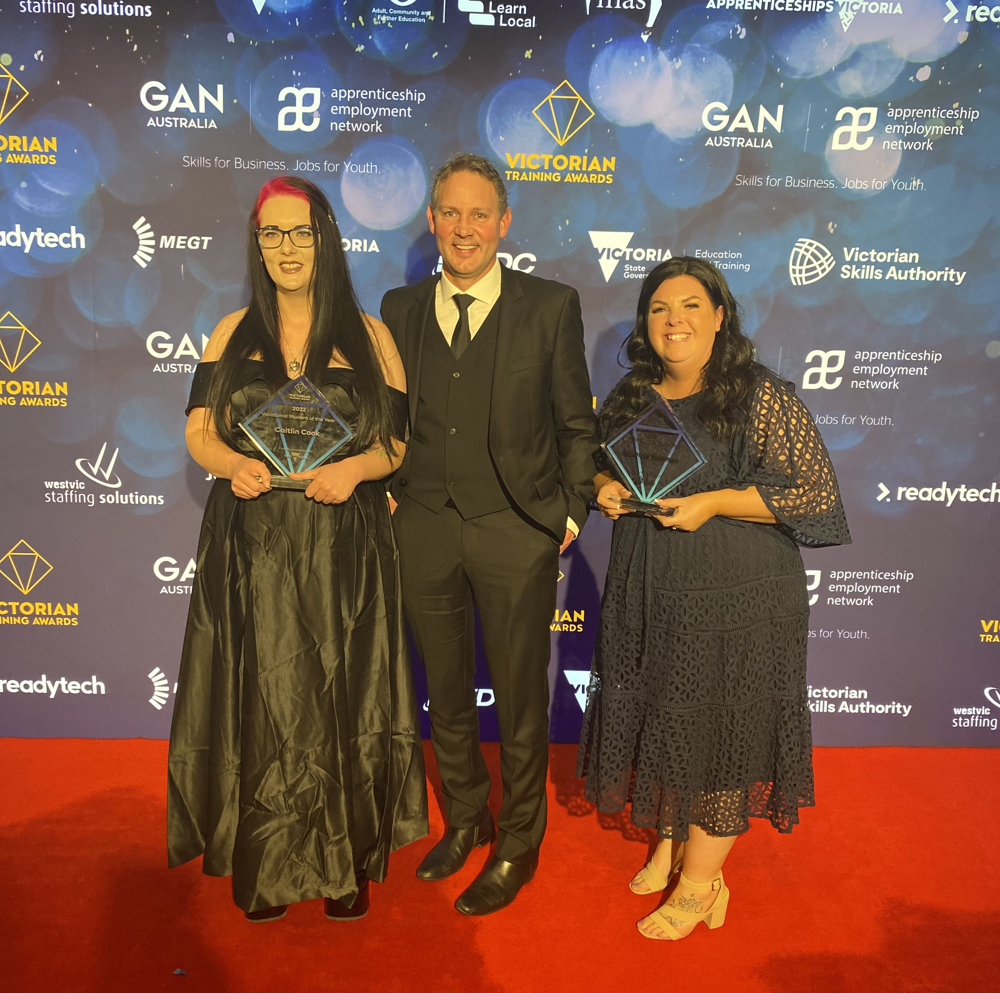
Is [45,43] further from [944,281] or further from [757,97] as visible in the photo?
[944,281]

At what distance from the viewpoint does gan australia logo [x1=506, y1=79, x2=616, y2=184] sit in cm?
320

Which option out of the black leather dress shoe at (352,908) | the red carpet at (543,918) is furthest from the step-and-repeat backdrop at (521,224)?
the black leather dress shoe at (352,908)

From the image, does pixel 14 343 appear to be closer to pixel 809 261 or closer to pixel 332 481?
pixel 332 481

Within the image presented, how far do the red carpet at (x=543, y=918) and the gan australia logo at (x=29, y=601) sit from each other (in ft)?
2.35

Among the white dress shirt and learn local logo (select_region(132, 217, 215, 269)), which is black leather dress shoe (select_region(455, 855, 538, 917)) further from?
learn local logo (select_region(132, 217, 215, 269))

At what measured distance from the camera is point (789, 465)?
2129mm

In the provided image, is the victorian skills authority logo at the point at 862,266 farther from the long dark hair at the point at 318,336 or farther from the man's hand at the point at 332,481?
the man's hand at the point at 332,481

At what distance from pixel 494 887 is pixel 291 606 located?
3.71ft

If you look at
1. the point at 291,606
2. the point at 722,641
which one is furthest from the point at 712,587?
the point at 291,606

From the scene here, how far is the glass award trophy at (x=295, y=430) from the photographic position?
208cm

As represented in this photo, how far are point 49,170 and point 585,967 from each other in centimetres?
353

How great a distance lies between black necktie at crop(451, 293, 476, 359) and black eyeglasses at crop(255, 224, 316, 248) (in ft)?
1.49

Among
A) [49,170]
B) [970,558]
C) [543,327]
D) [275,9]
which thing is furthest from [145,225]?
[970,558]

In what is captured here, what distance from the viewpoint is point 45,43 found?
123 inches
